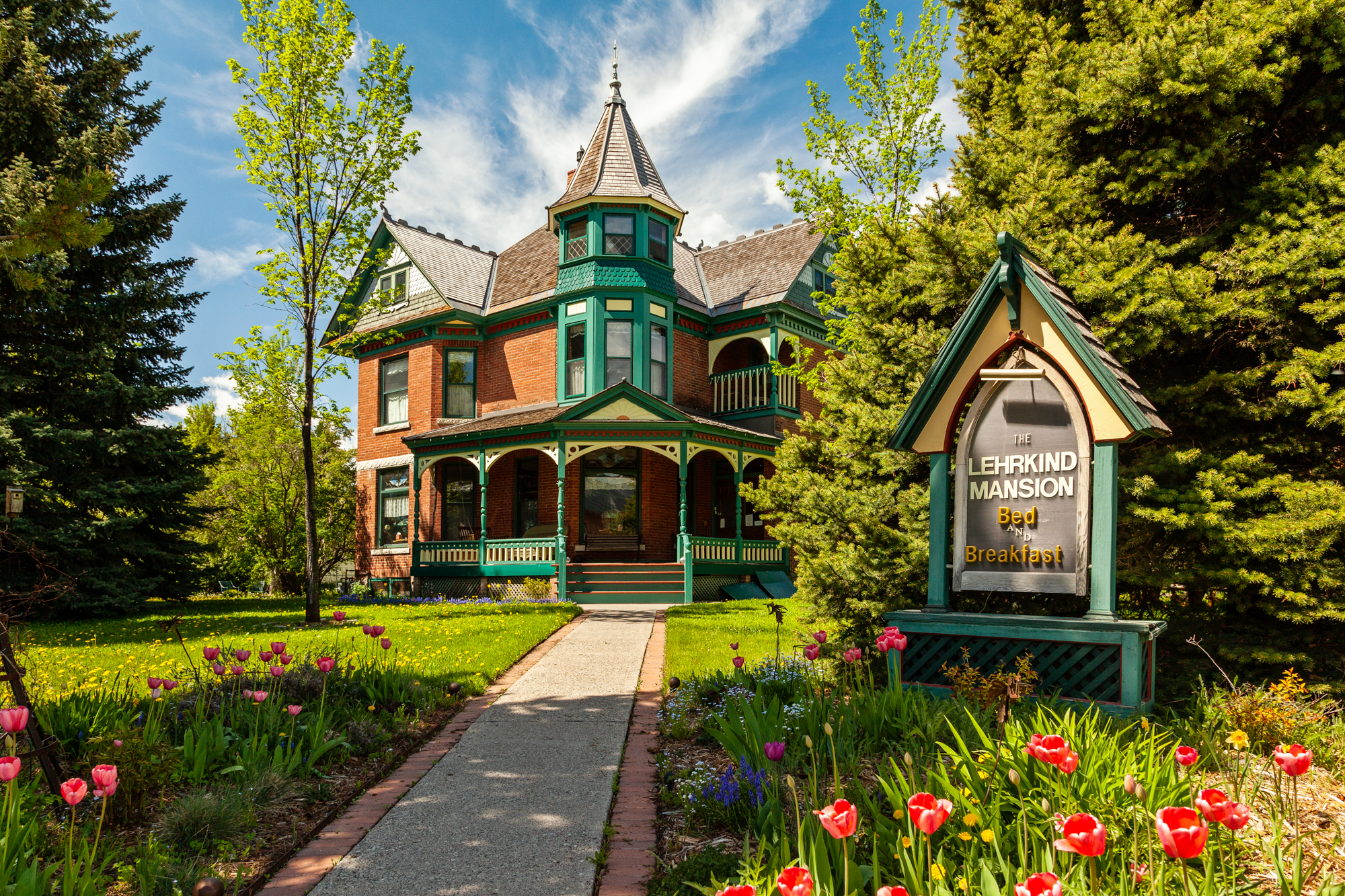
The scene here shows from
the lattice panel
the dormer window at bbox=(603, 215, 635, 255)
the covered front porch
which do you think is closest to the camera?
the lattice panel

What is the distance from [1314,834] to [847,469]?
474cm

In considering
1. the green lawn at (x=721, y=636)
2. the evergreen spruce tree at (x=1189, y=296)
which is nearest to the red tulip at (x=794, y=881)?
the evergreen spruce tree at (x=1189, y=296)

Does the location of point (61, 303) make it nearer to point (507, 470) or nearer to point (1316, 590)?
point (507, 470)

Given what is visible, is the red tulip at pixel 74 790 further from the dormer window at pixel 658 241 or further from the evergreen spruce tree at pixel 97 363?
the dormer window at pixel 658 241

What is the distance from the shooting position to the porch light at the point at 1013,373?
5.62 metres

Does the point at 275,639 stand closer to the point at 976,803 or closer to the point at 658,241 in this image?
the point at 976,803

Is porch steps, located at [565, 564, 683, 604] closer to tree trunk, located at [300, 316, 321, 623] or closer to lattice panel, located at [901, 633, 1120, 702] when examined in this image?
tree trunk, located at [300, 316, 321, 623]

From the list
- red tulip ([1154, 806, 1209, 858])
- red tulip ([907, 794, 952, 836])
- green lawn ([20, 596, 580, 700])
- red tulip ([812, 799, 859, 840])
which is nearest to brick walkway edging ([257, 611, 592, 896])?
green lawn ([20, 596, 580, 700])

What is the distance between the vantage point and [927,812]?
6.50 feet

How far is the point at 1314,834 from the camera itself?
3.32m

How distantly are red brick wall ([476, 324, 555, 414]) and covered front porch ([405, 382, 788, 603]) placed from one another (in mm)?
604

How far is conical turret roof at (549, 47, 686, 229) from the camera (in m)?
20.5

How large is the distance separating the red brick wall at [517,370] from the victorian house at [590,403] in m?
0.06

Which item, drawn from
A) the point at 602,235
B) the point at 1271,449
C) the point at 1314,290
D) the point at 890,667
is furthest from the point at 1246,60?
the point at 602,235
